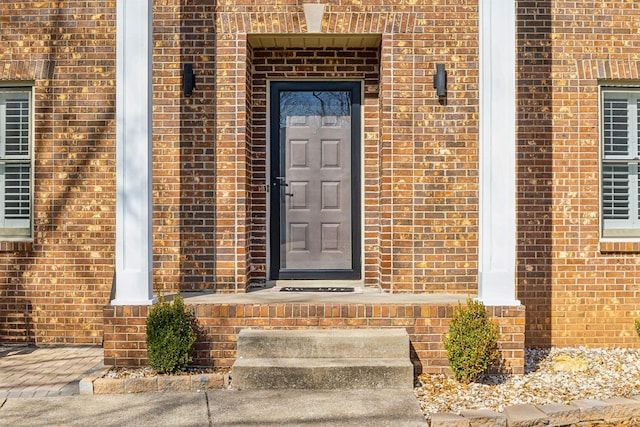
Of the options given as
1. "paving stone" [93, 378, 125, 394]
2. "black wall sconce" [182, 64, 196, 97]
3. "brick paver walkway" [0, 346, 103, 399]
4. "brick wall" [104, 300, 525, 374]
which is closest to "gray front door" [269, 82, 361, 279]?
"black wall sconce" [182, 64, 196, 97]

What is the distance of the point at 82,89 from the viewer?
20.8ft

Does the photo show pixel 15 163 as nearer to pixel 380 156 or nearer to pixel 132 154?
pixel 132 154

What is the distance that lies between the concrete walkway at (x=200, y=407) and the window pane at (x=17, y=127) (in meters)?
2.55

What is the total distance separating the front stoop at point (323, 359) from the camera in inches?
189

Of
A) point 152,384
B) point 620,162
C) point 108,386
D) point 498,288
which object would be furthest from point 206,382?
point 620,162

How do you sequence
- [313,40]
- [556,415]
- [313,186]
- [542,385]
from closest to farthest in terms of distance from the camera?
[556,415], [542,385], [313,40], [313,186]

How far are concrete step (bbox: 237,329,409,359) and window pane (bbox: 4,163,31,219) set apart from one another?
10.0ft

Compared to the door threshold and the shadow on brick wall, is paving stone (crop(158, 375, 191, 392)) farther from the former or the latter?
the shadow on brick wall

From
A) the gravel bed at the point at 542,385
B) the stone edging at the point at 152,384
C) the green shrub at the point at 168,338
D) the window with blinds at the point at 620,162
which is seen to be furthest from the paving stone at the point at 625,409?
the green shrub at the point at 168,338

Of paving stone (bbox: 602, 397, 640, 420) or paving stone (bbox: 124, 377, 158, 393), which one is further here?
paving stone (bbox: 124, 377, 158, 393)

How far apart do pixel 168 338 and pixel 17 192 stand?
288 centimetres

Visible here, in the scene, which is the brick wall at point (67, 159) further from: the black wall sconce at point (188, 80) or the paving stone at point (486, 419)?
the paving stone at point (486, 419)

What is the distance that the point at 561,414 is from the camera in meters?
4.23

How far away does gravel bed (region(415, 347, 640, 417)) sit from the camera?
455 centimetres
